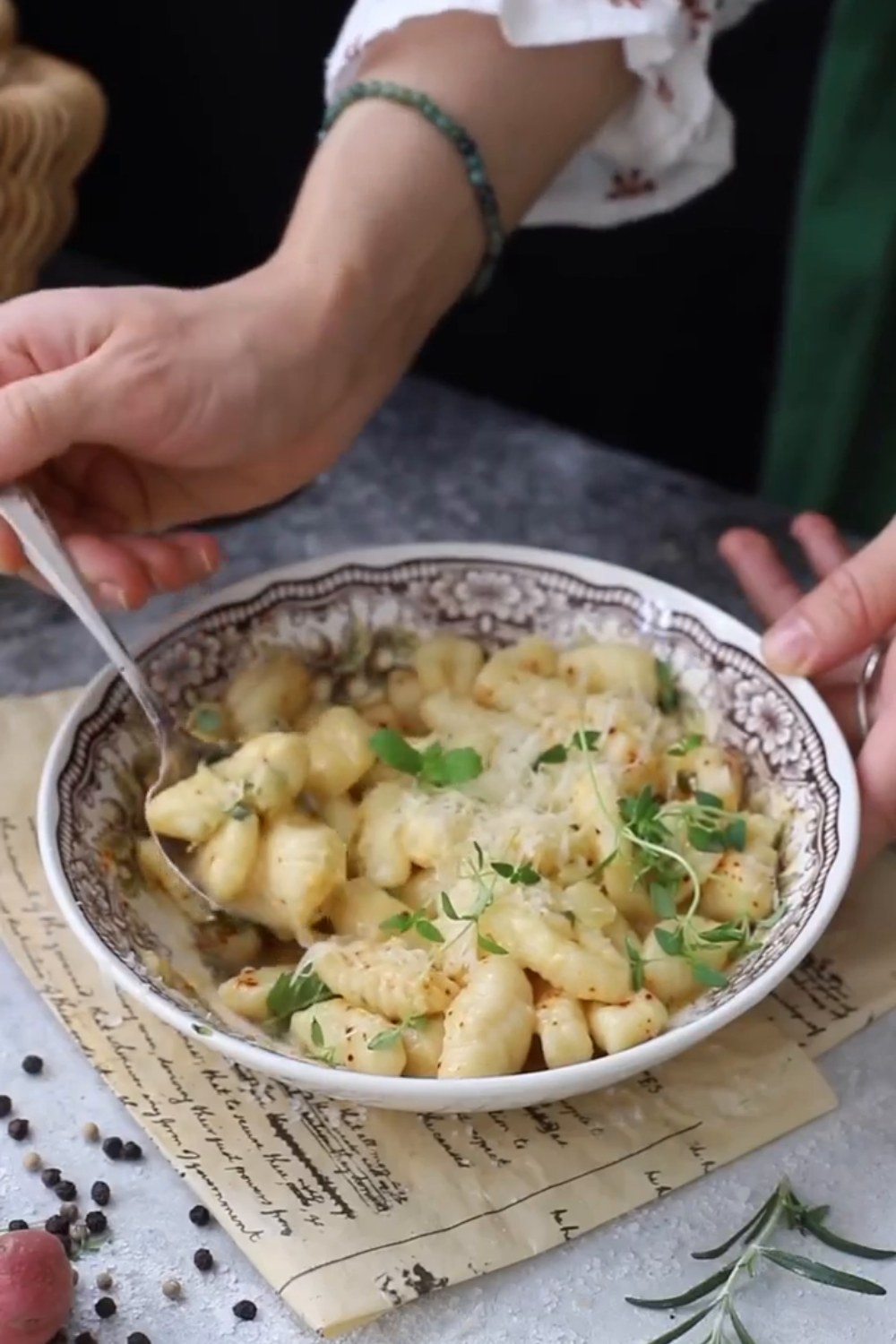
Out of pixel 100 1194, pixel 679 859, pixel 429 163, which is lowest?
pixel 100 1194

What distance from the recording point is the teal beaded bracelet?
83 centimetres

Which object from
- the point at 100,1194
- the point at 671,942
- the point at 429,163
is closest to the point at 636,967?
the point at 671,942

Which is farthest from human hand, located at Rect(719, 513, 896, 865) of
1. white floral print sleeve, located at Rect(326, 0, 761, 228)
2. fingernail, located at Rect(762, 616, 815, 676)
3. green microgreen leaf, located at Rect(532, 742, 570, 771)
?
white floral print sleeve, located at Rect(326, 0, 761, 228)

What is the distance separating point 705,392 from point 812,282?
0.29 metres

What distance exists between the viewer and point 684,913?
27.1 inches

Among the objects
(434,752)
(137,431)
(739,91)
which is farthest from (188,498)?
(739,91)

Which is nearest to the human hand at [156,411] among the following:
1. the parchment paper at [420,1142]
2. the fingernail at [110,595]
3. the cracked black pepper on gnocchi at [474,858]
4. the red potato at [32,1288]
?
the fingernail at [110,595]

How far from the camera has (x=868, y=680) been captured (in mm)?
771

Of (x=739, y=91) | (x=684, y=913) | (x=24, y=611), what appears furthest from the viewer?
(x=739, y=91)

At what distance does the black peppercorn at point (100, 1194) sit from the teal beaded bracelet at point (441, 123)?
548 millimetres

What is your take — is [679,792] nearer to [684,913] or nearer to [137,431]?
[684,913]

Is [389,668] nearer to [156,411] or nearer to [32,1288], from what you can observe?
[156,411]

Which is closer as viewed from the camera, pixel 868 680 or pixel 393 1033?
pixel 393 1033

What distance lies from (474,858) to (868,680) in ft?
0.76
